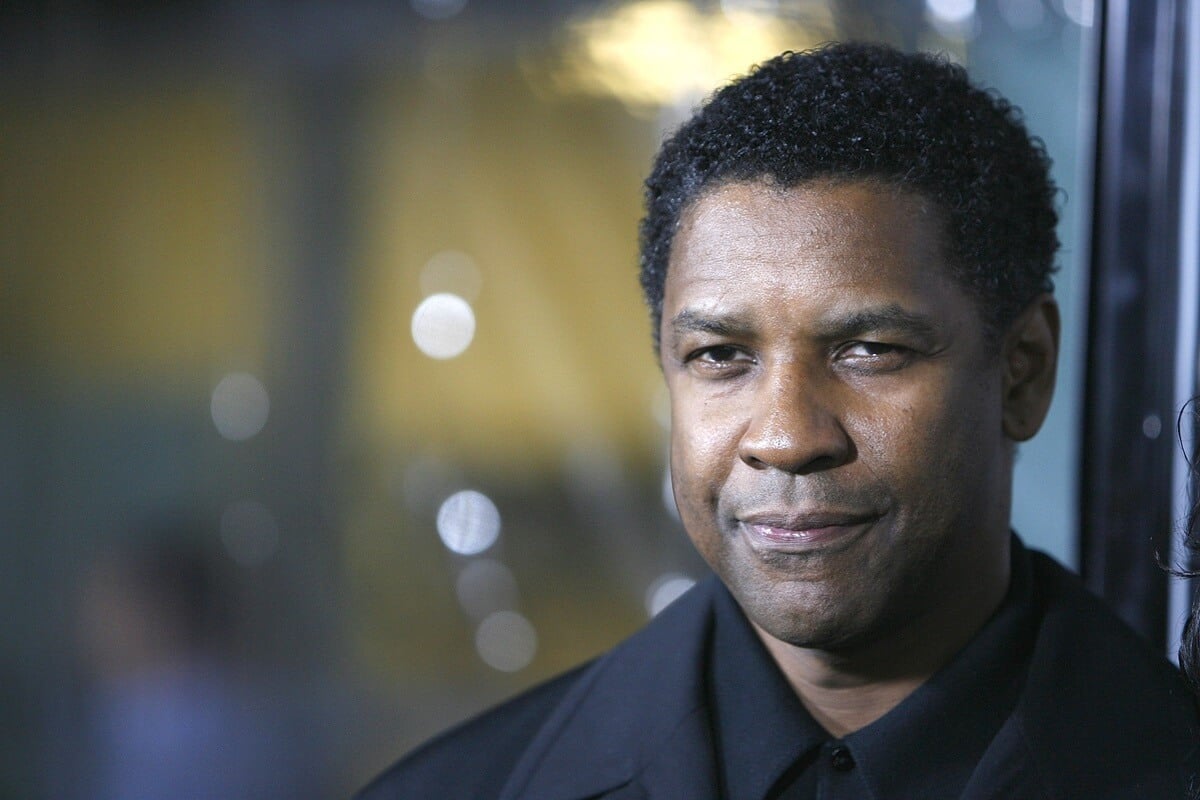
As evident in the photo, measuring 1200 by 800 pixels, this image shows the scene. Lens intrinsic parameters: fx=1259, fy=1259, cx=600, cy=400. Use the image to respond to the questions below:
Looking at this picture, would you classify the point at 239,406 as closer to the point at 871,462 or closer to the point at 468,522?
the point at 468,522

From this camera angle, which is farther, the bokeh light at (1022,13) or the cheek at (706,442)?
the bokeh light at (1022,13)

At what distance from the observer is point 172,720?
2.88m

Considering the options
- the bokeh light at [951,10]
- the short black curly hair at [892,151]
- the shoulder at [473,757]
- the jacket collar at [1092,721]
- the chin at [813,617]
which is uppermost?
A: the bokeh light at [951,10]

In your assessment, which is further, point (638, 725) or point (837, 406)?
point (638, 725)

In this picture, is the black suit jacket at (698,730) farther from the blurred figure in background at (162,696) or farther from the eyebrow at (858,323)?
the blurred figure in background at (162,696)

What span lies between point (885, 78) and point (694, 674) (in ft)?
2.20

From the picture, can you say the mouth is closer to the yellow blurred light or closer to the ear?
the ear

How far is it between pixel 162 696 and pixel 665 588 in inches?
48.3

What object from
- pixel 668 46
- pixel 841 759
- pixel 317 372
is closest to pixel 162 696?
pixel 317 372

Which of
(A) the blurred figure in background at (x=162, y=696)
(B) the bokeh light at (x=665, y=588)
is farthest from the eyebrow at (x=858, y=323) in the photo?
(A) the blurred figure in background at (x=162, y=696)

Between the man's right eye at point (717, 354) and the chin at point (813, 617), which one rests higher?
the man's right eye at point (717, 354)

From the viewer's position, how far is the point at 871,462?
1.17 metres

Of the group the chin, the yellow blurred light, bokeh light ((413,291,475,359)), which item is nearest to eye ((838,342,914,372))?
the chin

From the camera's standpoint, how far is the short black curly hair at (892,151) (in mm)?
1218
